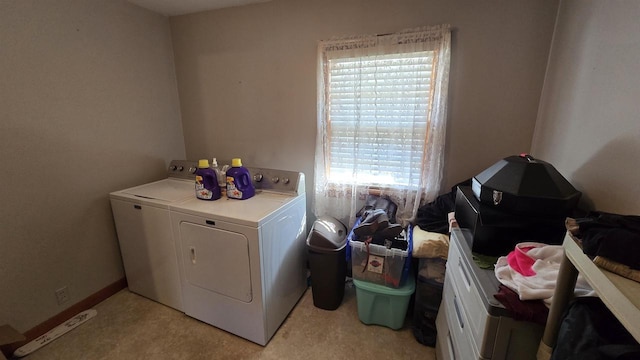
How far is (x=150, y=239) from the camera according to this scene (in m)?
1.84

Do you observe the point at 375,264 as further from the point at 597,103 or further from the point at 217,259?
the point at 597,103

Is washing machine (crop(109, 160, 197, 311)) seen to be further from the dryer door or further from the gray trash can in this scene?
the gray trash can

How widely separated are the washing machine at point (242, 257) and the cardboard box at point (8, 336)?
869 mm

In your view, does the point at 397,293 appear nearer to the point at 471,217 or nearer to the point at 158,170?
the point at 471,217

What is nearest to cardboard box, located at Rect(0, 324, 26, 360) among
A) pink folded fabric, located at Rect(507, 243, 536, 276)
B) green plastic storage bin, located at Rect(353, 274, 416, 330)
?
green plastic storage bin, located at Rect(353, 274, 416, 330)

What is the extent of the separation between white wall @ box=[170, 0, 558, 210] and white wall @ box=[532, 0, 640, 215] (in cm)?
16

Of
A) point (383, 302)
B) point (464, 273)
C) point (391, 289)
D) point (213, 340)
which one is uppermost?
point (464, 273)

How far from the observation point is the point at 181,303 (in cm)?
188

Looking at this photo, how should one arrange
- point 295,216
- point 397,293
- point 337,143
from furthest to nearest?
1. point 337,143
2. point 295,216
3. point 397,293

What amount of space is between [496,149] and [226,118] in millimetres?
2264

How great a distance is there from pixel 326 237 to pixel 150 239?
4.26 feet

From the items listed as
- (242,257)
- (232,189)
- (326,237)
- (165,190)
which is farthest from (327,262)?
(165,190)

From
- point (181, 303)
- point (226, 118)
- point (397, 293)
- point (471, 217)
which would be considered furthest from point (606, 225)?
point (226, 118)

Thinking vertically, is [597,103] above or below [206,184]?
above
